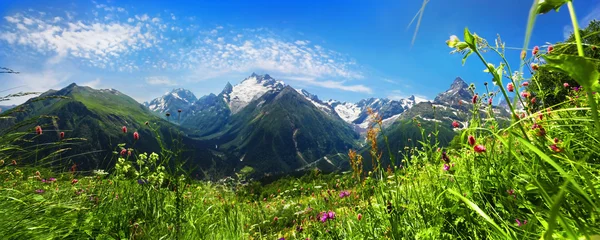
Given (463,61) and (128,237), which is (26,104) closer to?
(128,237)

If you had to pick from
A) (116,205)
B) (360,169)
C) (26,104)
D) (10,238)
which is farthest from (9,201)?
(360,169)

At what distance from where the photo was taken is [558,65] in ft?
2.58

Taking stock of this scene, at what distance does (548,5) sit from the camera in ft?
3.10

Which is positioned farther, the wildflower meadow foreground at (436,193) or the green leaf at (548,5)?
the wildflower meadow foreground at (436,193)

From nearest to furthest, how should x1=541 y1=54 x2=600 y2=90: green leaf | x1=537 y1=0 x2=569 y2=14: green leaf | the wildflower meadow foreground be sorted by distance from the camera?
x1=541 y1=54 x2=600 y2=90: green leaf, x1=537 y1=0 x2=569 y2=14: green leaf, the wildflower meadow foreground

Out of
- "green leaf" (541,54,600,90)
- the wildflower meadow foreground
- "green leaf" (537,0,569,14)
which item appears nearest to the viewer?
"green leaf" (541,54,600,90)

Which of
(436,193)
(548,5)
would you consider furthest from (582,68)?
(436,193)

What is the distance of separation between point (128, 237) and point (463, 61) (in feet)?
12.8

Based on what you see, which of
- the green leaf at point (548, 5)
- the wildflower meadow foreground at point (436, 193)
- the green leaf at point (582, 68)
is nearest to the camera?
the green leaf at point (582, 68)

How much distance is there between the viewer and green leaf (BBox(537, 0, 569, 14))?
36.7 inches

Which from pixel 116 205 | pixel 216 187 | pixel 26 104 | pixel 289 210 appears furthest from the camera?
pixel 216 187

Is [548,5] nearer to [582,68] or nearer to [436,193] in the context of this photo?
[582,68]

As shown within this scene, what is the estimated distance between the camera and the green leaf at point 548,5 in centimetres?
93

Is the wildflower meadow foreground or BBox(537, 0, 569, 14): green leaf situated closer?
BBox(537, 0, 569, 14): green leaf
